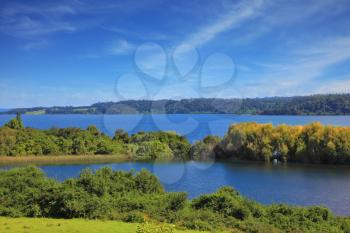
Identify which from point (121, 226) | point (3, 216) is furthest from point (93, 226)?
point (3, 216)

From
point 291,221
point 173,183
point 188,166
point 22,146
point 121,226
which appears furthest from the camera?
point 22,146

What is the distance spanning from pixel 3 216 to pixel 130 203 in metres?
6.91

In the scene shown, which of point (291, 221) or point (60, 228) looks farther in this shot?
point (291, 221)

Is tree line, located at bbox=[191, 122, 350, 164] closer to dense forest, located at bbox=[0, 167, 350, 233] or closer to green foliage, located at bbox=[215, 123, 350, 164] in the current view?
green foliage, located at bbox=[215, 123, 350, 164]

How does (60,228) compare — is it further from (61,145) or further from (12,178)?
(61,145)

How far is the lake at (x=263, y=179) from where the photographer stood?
117ft

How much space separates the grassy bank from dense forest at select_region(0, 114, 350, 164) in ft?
5.37

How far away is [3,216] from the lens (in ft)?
72.9

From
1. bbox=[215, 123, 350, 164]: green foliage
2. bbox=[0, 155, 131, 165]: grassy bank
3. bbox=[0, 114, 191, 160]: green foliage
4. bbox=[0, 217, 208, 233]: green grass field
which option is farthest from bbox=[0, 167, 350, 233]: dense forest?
bbox=[0, 114, 191, 160]: green foliage

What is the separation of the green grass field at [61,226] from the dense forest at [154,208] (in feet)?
3.99

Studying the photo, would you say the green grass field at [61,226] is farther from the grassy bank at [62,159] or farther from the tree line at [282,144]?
the tree line at [282,144]

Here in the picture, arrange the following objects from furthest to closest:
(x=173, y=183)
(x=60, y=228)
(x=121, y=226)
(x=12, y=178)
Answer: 1. (x=173, y=183)
2. (x=12, y=178)
3. (x=121, y=226)
4. (x=60, y=228)

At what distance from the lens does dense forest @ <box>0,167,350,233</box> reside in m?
20.9

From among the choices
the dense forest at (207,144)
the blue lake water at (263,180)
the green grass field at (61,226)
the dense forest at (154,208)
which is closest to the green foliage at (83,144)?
the dense forest at (207,144)
